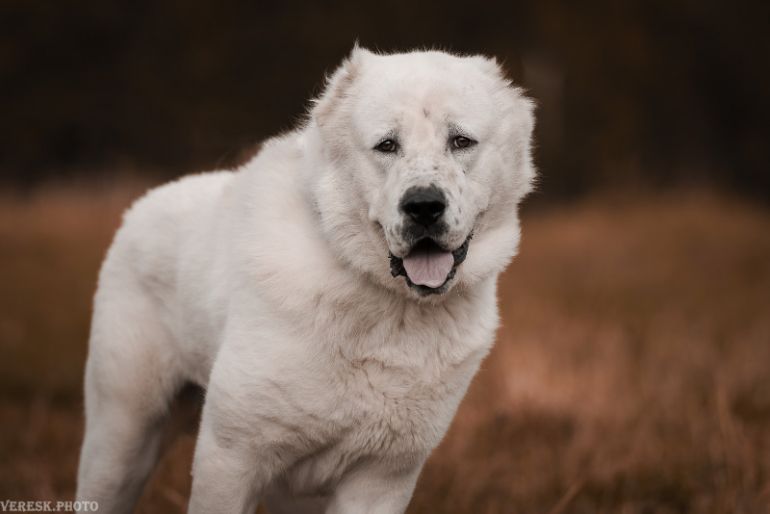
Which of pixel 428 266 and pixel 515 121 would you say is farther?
pixel 515 121

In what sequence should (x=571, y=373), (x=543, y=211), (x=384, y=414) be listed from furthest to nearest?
1. (x=543, y=211)
2. (x=571, y=373)
3. (x=384, y=414)

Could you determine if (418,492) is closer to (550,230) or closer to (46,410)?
(46,410)

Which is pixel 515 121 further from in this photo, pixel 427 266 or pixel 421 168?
pixel 427 266

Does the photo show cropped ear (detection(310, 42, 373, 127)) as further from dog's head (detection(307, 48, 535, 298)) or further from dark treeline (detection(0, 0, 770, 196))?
dark treeline (detection(0, 0, 770, 196))

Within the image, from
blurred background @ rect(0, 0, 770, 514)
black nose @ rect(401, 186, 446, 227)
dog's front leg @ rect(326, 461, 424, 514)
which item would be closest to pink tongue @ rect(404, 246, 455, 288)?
black nose @ rect(401, 186, 446, 227)

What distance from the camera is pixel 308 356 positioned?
3.06 meters

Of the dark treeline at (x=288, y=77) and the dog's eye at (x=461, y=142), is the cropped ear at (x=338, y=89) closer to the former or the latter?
the dog's eye at (x=461, y=142)

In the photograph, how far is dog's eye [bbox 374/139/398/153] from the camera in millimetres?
3022

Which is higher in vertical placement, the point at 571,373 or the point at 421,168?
the point at 421,168

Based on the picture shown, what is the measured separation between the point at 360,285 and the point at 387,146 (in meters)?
0.47

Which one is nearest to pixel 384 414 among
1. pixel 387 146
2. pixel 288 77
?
pixel 387 146

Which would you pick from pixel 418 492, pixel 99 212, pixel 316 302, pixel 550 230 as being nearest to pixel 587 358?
pixel 418 492

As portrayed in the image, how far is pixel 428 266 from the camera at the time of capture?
2959mm

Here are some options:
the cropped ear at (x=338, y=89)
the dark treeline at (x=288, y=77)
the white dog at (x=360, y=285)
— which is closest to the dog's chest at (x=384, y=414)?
the white dog at (x=360, y=285)
